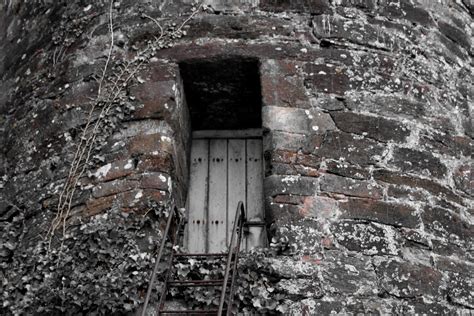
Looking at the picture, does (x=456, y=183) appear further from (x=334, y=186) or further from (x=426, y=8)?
(x=426, y=8)

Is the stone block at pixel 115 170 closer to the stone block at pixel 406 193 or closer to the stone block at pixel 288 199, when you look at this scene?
the stone block at pixel 288 199

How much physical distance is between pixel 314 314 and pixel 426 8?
2391mm

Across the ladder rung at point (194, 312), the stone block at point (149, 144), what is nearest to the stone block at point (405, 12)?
the stone block at point (149, 144)

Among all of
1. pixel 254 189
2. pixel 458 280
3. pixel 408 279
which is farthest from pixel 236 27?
pixel 458 280

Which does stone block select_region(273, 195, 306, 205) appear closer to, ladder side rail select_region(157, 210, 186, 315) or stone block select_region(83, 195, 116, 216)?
ladder side rail select_region(157, 210, 186, 315)

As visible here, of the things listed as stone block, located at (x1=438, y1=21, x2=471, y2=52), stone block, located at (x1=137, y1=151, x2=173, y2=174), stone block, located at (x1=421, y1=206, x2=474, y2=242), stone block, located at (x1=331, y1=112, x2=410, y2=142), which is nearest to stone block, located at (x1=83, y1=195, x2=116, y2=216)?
stone block, located at (x1=137, y1=151, x2=173, y2=174)

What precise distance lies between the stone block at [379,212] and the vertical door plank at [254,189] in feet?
2.32

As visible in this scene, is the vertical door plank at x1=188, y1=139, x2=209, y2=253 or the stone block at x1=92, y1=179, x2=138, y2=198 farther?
the vertical door plank at x1=188, y1=139, x2=209, y2=253

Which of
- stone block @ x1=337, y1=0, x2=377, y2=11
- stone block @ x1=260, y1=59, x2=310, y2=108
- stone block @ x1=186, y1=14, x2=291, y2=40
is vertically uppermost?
stone block @ x1=337, y1=0, x2=377, y2=11

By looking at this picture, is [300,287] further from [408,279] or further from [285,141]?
[285,141]

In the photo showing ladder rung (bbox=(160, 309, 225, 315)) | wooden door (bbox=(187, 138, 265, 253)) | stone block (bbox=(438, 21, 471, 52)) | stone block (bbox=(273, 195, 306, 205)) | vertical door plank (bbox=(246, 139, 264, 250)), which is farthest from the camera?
stone block (bbox=(438, 21, 471, 52))

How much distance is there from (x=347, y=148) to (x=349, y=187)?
0.83ft

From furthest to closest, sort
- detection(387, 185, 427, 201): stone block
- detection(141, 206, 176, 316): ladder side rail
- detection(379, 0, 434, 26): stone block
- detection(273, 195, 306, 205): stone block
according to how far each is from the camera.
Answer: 1. detection(379, 0, 434, 26): stone block
2. detection(387, 185, 427, 201): stone block
3. detection(273, 195, 306, 205): stone block
4. detection(141, 206, 176, 316): ladder side rail

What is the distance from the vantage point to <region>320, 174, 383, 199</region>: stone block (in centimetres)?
480
